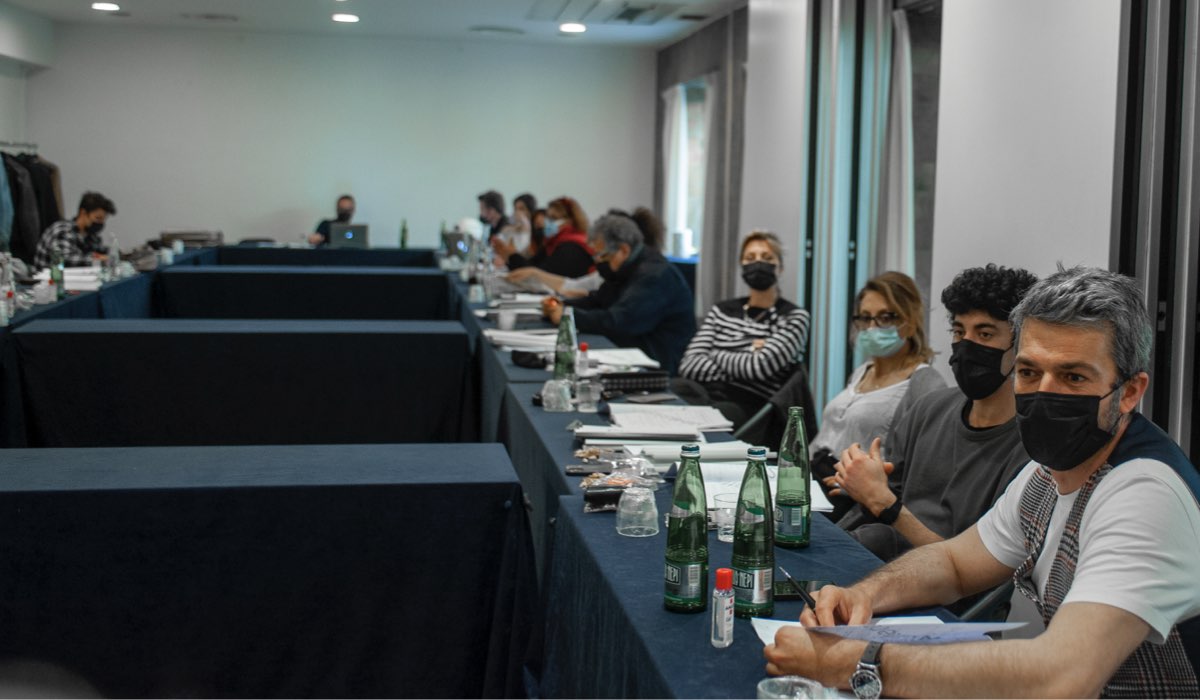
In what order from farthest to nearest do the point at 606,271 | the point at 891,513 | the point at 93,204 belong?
the point at 93,204, the point at 606,271, the point at 891,513

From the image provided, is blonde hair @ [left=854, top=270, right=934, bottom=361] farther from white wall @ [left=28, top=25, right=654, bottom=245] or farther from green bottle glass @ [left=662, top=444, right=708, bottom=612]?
white wall @ [left=28, top=25, right=654, bottom=245]

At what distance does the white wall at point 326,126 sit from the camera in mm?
11516

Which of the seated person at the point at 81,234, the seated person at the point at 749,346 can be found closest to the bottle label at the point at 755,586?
the seated person at the point at 749,346

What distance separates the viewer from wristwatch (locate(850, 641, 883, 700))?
132 cm

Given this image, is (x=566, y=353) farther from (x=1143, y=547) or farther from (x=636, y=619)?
(x=1143, y=547)

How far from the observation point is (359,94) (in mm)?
11852

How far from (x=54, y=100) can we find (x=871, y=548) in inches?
436

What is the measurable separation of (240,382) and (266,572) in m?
2.47

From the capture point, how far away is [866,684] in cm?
132

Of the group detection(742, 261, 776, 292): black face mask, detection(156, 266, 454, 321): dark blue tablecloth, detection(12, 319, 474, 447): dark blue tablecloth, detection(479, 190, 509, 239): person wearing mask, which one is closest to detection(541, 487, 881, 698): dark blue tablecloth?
detection(742, 261, 776, 292): black face mask

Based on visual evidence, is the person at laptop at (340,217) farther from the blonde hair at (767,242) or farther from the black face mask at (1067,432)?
the black face mask at (1067,432)

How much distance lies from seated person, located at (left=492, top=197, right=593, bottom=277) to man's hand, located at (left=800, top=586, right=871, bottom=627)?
5.14 metres

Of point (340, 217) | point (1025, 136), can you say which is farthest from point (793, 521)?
point (340, 217)

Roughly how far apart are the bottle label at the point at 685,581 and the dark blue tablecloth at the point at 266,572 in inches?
30.3
